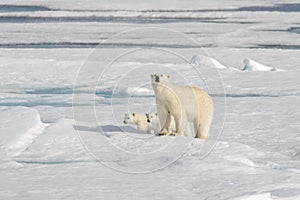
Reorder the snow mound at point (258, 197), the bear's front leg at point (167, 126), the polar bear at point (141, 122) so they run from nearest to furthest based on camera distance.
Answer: the snow mound at point (258, 197) → the bear's front leg at point (167, 126) → the polar bear at point (141, 122)

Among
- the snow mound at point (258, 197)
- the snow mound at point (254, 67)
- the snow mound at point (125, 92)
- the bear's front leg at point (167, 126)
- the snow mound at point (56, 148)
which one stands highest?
the snow mound at point (254, 67)

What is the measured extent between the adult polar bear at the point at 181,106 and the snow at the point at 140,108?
0.18 m

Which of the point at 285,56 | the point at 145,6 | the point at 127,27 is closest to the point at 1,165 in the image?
the point at 285,56

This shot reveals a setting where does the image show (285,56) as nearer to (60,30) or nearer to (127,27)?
(127,27)

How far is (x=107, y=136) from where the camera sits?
5.52 m

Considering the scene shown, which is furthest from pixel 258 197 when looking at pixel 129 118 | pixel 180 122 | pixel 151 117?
pixel 129 118

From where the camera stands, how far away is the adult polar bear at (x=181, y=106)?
17.5 feet

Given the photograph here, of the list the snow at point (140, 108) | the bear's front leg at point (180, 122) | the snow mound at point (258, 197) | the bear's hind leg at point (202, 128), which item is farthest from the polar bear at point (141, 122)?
the snow mound at point (258, 197)

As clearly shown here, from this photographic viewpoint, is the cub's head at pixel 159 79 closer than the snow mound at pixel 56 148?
No

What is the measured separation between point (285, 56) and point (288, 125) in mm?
5923

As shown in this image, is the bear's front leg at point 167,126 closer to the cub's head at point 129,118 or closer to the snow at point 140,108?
the snow at point 140,108

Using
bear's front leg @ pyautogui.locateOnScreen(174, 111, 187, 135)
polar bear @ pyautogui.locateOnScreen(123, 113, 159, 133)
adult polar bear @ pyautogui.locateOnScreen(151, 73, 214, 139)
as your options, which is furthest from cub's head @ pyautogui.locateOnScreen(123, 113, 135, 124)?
bear's front leg @ pyautogui.locateOnScreen(174, 111, 187, 135)

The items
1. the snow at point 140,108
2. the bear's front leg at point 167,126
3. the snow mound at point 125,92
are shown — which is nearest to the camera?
the snow at point 140,108

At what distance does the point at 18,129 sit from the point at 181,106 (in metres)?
1.35
